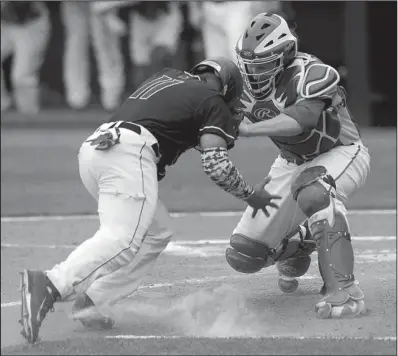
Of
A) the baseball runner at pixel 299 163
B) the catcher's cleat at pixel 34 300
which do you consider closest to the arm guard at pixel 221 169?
the baseball runner at pixel 299 163

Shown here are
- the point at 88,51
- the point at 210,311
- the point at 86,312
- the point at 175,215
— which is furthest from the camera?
the point at 88,51

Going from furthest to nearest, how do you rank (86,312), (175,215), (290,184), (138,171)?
(175,215), (290,184), (86,312), (138,171)

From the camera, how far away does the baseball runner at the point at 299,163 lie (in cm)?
615

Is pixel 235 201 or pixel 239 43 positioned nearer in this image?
pixel 239 43

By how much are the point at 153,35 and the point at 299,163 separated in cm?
1028

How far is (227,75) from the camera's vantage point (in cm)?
603

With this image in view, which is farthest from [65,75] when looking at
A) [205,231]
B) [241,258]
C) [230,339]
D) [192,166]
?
[230,339]

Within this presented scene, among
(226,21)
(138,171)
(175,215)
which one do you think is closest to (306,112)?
(138,171)

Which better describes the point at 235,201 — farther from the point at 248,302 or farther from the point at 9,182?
the point at 248,302

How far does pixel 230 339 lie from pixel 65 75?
1209 centimetres

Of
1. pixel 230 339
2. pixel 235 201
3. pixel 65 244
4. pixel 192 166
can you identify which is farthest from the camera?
pixel 192 166

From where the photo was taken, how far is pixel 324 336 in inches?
222

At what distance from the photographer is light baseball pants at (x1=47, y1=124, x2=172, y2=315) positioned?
548 centimetres

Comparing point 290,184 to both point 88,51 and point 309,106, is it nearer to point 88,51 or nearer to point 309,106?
point 309,106
